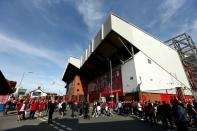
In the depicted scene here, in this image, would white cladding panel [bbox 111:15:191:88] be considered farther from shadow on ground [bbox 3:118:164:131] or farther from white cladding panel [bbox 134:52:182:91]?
shadow on ground [bbox 3:118:164:131]

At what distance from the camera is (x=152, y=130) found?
1020 cm

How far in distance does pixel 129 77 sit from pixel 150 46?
852 cm

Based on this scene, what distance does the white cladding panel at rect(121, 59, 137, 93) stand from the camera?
27.2 meters

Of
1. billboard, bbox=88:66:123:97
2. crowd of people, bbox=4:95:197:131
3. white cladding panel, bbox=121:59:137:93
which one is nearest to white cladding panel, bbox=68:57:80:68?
billboard, bbox=88:66:123:97

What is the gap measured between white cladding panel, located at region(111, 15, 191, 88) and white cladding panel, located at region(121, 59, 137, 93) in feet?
12.5

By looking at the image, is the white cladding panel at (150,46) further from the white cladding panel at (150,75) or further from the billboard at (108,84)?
the billboard at (108,84)

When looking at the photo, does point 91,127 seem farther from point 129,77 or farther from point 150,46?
point 150,46

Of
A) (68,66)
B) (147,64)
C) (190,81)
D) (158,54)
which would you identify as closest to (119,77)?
(147,64)

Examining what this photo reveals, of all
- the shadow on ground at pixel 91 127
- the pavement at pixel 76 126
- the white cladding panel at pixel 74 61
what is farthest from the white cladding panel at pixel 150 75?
the white cladding panel at pixel 74 61

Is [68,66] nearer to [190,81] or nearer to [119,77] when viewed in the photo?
[119,77]

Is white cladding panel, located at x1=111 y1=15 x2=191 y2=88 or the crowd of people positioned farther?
white cladding panel, located at x1=111 y1=15 x2=191 y2=88

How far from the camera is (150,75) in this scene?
28.1m

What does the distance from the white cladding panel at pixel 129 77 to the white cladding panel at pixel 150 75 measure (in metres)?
0.98

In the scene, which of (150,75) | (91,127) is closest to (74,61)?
(150,75)
